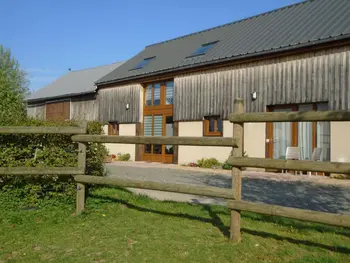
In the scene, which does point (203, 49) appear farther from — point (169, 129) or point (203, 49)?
point (169, 129)

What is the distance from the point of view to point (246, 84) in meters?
14.1

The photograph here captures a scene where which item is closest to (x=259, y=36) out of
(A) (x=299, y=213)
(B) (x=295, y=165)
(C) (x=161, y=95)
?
(C) (x=161, y=95)

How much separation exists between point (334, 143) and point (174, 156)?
7854mm

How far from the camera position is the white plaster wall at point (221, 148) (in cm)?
1365

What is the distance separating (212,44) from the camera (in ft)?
58.3

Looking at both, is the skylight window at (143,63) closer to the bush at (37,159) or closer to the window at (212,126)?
the window at (212,126)

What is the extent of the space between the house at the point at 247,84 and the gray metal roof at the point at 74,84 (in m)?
4.08

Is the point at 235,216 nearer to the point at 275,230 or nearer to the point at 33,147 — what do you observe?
the point at 275,230

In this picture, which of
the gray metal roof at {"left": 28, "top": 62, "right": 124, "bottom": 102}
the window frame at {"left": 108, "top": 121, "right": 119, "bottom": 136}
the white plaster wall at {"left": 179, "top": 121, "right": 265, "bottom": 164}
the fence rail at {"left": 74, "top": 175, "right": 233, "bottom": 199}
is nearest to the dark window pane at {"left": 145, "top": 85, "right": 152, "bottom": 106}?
the window frame at {"left": 108, "top": 121, "right": 119, "bottom": 136}


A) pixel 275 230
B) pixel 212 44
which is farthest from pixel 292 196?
pixel 212 44

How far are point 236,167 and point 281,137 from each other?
9.85 meters

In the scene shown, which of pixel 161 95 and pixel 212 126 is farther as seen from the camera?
pixel 161 95

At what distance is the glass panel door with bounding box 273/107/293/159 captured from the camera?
13.1 m

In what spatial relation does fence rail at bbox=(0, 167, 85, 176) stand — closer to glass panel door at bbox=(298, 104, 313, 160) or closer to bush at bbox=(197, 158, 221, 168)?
glass panel door at bbox=(298, 104, 313, 160)
